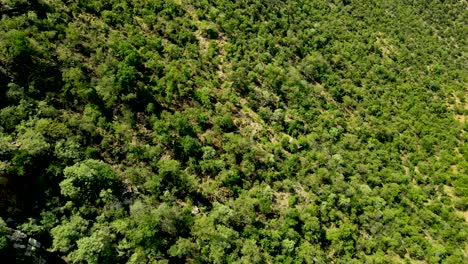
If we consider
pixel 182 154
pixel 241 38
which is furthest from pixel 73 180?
pixel 241 38

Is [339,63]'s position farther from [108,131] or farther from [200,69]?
[108,131]

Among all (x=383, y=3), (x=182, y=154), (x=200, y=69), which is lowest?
(x=182, y=154)

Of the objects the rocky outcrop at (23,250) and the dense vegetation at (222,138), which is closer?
the rocky outcrop at (23,250)

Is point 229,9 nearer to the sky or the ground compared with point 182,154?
nearer to the sky

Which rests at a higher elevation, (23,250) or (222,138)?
(222,138)

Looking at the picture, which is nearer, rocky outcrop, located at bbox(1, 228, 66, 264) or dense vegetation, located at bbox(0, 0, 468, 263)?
rocky outcrop, located at bbox(1, 228, 66, 264)

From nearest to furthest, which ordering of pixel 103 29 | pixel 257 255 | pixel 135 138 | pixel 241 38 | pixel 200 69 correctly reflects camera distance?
pixel 257 255, pixel 135 138, pixel 103 29, pixel 200 69, pixel 241 38

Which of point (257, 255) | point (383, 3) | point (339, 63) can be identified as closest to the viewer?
point (257, 255)

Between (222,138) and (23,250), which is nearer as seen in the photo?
(23,250)
